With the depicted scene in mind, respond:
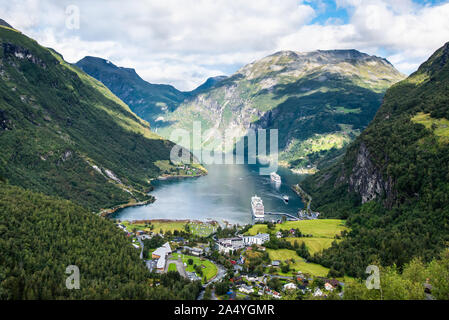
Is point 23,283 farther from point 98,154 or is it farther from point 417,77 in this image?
point 417,77

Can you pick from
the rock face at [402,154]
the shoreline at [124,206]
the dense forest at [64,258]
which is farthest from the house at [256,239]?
the shoreline at [124,206]

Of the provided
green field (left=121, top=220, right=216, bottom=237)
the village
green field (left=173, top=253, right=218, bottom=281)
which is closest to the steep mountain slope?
green field (left=121, top=220, right=216, bottom=237)

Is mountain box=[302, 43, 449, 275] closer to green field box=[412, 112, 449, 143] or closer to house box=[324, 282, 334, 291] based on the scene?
green field box=[412, 112, 449, 143]

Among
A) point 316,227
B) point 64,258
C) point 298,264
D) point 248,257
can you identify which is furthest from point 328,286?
point 64,258

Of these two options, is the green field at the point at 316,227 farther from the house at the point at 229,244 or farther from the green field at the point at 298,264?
the green field at the point at 298,264

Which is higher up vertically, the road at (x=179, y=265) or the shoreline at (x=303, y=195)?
the shoreline at (x=303, y=195)

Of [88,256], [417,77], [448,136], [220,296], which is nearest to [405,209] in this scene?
[448,136]
